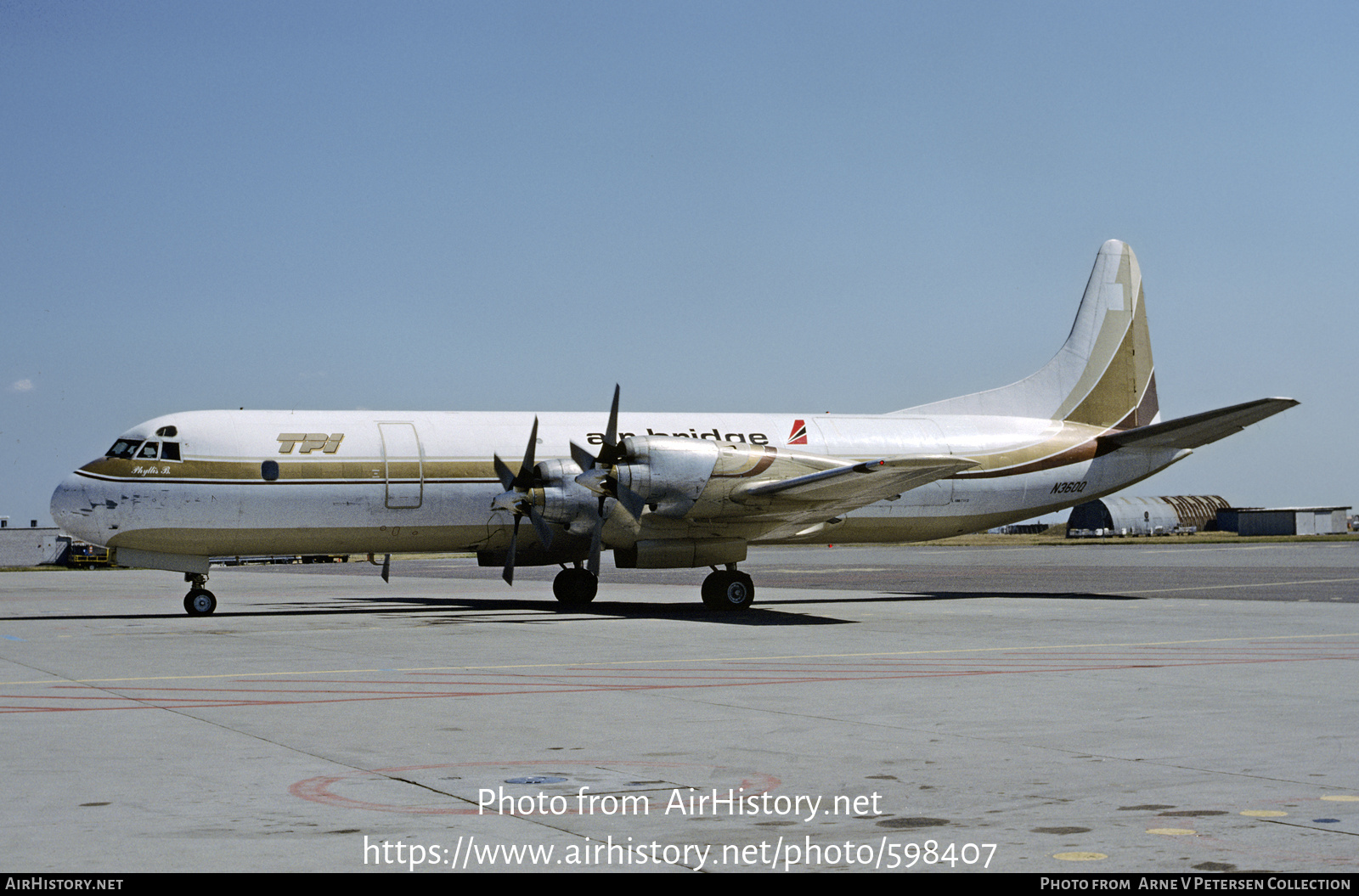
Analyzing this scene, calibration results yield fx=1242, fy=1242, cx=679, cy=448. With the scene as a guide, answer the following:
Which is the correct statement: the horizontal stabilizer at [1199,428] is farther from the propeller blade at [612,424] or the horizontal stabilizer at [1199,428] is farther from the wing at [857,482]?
the propeller blade at [612,424]

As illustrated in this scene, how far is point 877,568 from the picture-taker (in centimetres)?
5281

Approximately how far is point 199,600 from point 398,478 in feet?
16.5

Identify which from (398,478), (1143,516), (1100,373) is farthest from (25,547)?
(1143,516)

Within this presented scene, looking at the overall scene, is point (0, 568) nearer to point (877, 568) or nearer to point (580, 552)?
point (877, 568)

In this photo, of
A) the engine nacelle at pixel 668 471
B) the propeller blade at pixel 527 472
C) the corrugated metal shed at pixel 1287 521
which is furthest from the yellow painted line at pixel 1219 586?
the corrugated metal shed at pixel 1287 521

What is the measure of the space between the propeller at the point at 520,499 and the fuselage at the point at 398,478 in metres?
0.92

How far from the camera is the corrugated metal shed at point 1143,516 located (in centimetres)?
12900

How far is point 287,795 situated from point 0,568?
75.6m

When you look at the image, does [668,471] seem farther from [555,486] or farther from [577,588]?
[577,588]

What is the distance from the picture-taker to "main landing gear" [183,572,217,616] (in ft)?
88.6

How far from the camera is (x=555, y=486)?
27.1m

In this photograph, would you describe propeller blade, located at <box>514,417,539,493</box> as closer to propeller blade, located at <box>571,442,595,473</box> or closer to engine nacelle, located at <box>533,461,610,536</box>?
engine nacelle, located at <box>533,461,610,536</box>

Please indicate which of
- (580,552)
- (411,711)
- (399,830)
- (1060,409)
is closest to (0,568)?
(580,552)

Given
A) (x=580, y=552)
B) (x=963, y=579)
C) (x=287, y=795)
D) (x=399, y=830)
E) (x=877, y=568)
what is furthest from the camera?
(x=877, y=568)
